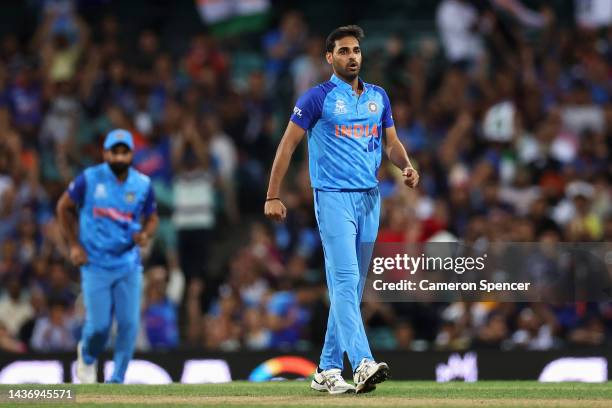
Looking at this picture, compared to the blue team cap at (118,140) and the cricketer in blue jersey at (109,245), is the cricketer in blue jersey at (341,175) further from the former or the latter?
the blue team cap at (118,140)

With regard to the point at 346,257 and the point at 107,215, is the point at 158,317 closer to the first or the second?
the point at 107,215

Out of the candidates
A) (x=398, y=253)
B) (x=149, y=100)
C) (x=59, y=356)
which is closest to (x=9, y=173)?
(x=149, y=100)

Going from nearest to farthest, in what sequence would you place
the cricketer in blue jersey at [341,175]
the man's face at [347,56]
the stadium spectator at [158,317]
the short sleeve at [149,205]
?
the cricketer in blue jersey at [341,175]
the man's face at [347,56]
the short sleeve at [149,205]
the stadium spectator at [158,317]

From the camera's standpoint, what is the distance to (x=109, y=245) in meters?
11.5

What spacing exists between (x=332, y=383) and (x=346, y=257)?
2.70ft

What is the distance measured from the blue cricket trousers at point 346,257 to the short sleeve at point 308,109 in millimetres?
452

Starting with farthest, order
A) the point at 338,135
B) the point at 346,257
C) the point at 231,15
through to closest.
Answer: the point at 231,15 < the point at 338,135 < the point at 346,257

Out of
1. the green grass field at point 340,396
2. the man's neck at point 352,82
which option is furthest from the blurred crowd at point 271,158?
the man's neck at point 352,82

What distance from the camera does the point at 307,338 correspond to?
14.3 m

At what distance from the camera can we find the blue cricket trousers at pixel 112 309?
37.6 feet

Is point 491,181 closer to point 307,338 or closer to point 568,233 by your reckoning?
point 568,233

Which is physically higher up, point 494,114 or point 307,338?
point 494,114

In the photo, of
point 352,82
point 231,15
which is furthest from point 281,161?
point 231,15

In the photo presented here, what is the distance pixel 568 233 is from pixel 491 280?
189 inches
